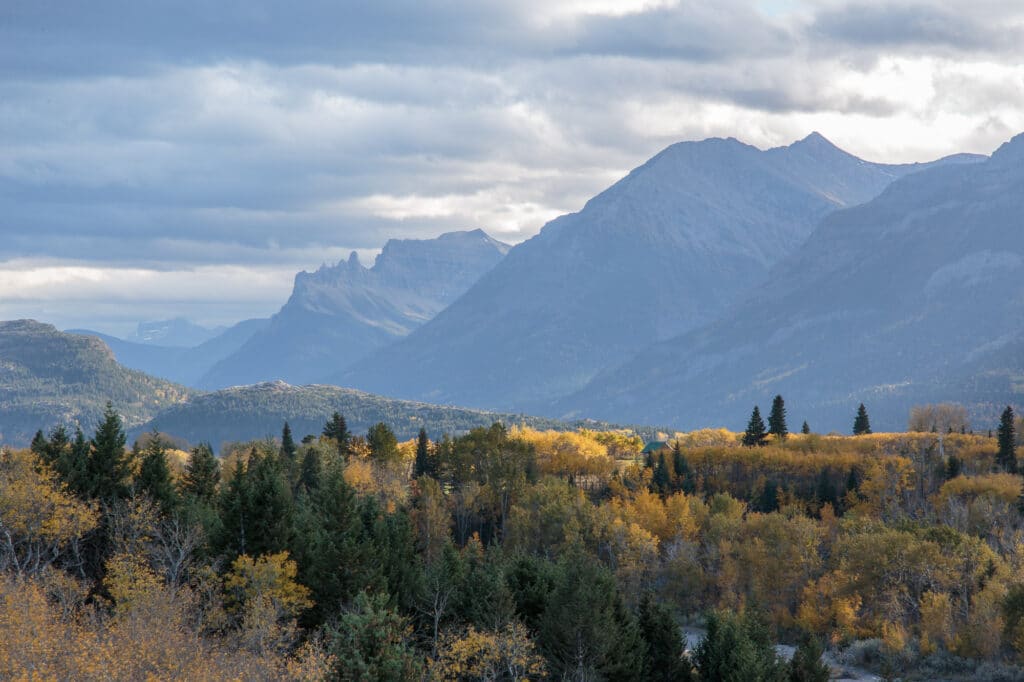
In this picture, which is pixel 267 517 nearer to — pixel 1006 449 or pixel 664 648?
pixel 664 648

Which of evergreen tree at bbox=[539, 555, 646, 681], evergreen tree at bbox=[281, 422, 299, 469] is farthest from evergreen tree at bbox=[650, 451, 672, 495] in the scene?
evergreen tree at bbox=[539, 555, 646, 681]

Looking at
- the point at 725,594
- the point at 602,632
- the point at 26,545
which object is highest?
the point at 26,545

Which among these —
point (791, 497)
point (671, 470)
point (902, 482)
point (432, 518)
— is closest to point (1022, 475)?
point (902, 482)

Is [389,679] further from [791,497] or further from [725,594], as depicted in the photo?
[791,497]

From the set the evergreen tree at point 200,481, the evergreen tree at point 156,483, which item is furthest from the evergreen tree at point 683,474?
the evergreen tree at point 156,483

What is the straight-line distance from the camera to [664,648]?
96.6 metres

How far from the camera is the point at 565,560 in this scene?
350 feet

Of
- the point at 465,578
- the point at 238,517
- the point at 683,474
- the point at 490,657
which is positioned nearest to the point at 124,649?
the point at 490,657

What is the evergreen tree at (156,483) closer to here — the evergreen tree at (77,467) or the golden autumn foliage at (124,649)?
the evergreen tree at (77,467)

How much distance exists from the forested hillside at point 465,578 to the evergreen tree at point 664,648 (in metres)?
0.21

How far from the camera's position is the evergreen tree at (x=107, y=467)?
10475 centimetres

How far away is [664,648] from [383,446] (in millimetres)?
103751

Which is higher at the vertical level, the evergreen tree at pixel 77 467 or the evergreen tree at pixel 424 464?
the evergreen tree at pixel 77 467

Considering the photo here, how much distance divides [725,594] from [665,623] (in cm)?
5003
